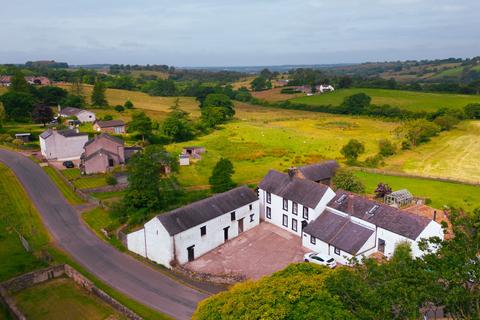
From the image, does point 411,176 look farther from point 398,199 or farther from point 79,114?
point 79,114

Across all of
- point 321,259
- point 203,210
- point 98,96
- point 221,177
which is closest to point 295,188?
point 321,259

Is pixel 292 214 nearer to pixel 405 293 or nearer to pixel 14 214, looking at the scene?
pixel 405 293

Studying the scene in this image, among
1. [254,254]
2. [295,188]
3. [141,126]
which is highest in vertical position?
[141,126]

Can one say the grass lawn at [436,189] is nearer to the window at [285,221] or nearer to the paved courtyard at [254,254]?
the window at [285,221]

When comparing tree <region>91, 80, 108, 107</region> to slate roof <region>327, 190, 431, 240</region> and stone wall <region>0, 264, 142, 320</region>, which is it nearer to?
stone wall <region>0, 264, 142, 320</region>

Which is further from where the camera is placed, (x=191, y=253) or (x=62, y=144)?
(x=62, y=144)

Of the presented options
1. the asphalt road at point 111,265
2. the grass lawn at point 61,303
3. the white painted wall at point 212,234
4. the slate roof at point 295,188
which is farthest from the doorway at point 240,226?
the grass lawn at point 61,303
